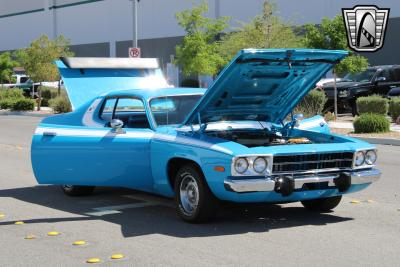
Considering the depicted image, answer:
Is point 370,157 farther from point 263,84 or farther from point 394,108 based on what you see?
point 394,108

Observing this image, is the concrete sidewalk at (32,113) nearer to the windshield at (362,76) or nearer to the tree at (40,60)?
the tree at (40,60)

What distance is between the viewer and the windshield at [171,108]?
839cm

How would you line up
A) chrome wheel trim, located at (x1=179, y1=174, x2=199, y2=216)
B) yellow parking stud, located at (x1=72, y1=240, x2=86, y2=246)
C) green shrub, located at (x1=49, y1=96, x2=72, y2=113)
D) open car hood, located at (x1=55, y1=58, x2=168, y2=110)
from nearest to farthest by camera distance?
yellow parking stud, located at (x1=72, y1=240, x2=86, y2=246), chrome wheel trim, located at (x1=179, y1=174, x2=199, y2=216), open car hood, located at (x1=55, y1=58, x2=168, y2=110), green shrub, located at (x1=49, y1=96, x2=72, y2=113)

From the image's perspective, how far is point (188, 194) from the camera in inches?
297

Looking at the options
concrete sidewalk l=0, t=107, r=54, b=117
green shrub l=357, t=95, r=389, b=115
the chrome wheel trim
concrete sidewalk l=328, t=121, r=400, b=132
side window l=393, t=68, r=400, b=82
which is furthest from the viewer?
concrete sidewalk l=0, t=107, r=54, b=117

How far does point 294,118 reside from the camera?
8664 millimetres

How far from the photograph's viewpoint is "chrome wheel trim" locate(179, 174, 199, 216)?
24.4 feet

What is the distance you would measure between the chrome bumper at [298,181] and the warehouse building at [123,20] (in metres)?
32.2

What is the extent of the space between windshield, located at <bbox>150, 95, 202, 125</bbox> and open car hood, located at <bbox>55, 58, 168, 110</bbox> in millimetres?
1701

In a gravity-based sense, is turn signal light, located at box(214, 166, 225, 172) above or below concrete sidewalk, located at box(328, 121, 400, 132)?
above

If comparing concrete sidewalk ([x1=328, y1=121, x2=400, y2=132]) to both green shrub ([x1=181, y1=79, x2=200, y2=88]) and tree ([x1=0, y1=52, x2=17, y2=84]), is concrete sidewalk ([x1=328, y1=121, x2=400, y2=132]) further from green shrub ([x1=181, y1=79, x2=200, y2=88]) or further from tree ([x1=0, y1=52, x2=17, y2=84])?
tree ([x1=0, y1=52, x2=17, y2=84])

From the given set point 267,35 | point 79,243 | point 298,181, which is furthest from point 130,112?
point 267,35

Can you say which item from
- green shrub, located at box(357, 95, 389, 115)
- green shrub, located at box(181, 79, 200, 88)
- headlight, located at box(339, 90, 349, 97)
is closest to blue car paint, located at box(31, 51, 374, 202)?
green shrub, located at box(357, 95, 389, 115)

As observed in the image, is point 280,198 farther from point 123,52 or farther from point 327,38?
point 123,52
